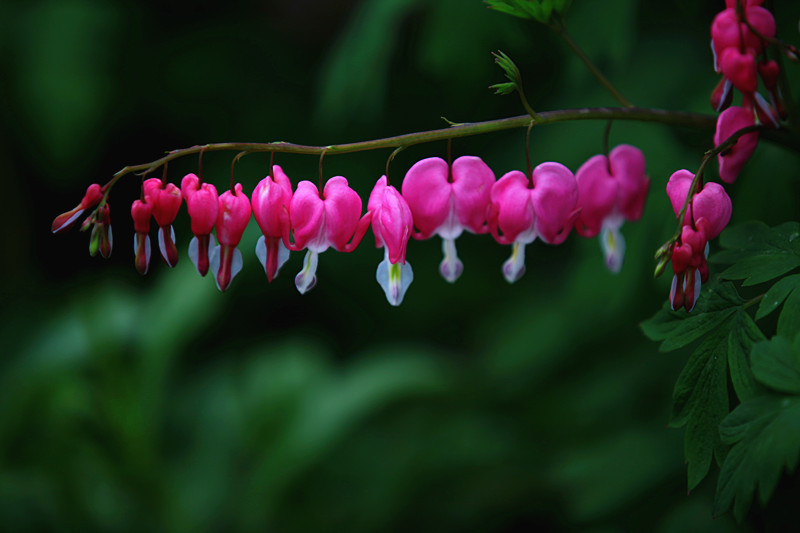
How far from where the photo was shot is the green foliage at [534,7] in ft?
2.69

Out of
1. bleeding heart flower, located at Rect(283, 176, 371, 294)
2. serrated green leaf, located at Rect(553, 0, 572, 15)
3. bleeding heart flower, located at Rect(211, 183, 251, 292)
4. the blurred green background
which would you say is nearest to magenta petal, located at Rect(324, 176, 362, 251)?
bleeding heart flower, located at Rect(283, 176, 371, 294)

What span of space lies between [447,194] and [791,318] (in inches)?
16.4

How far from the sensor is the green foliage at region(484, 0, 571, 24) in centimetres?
82

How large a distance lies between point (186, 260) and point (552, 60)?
147 cm

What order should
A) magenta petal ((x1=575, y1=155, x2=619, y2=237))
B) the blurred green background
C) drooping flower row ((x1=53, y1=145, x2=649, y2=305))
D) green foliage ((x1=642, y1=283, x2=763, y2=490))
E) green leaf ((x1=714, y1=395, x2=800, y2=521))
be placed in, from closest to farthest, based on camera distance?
green leaf ((x1=714, y1=395, x2=800, y2=521)), green foliage ((x1=642, y1=283, x2=763, y2=490)), drooping flower row ((x1=53, y1=145, x2=649, y2=305)), magenta petal ((x1=575, y1=155, x2=619, y2=237)), the blurred green background

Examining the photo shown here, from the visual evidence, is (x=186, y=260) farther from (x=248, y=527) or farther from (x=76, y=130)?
(x=248, y=527)

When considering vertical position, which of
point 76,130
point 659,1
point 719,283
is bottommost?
point 719,283

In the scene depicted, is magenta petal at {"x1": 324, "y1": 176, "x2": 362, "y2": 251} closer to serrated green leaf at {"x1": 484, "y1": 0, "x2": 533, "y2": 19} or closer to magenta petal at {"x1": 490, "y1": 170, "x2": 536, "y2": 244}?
magenta petal at {"x1": 490, "y1": 170, "x2": 536, "y2": 244}

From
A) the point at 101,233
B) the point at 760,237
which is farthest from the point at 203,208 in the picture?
the point at 760,237

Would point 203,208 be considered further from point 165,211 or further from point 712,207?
point 712,207

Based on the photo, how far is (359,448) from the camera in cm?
224

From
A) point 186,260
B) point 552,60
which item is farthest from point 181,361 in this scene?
point 552,60

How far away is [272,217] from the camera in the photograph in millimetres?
851

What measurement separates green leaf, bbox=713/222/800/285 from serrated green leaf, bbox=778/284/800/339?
0.05m
